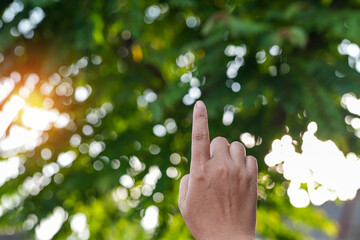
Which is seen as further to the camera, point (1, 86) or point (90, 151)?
point (90, 151)

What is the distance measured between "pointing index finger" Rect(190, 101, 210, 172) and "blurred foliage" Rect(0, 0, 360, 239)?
1.60 metres

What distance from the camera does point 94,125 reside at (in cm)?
450

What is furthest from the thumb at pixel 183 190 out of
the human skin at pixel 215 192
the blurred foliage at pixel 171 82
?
the blurred foliage at pixel 171 82

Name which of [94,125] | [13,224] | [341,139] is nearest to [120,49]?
[94,125]

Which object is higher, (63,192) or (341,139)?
(341,139)

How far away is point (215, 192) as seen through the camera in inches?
46.1

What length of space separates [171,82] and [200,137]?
1955 mm

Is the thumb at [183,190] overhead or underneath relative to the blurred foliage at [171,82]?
overhead

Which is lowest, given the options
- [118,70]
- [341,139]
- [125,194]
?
[125,194]

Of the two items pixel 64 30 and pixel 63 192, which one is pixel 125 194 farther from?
pixel 64 30

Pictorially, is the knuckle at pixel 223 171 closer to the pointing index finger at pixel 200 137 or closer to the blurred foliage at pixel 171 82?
the pointing index finger at pixel 200 137

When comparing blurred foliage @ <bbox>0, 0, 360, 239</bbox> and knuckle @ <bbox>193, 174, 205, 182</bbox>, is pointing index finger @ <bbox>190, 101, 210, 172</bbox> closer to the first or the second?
knuckle @ <bbox>193, 174, 205, 182</bbox>

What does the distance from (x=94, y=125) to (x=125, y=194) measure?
722 mm

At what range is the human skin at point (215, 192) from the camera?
3.78 ft
